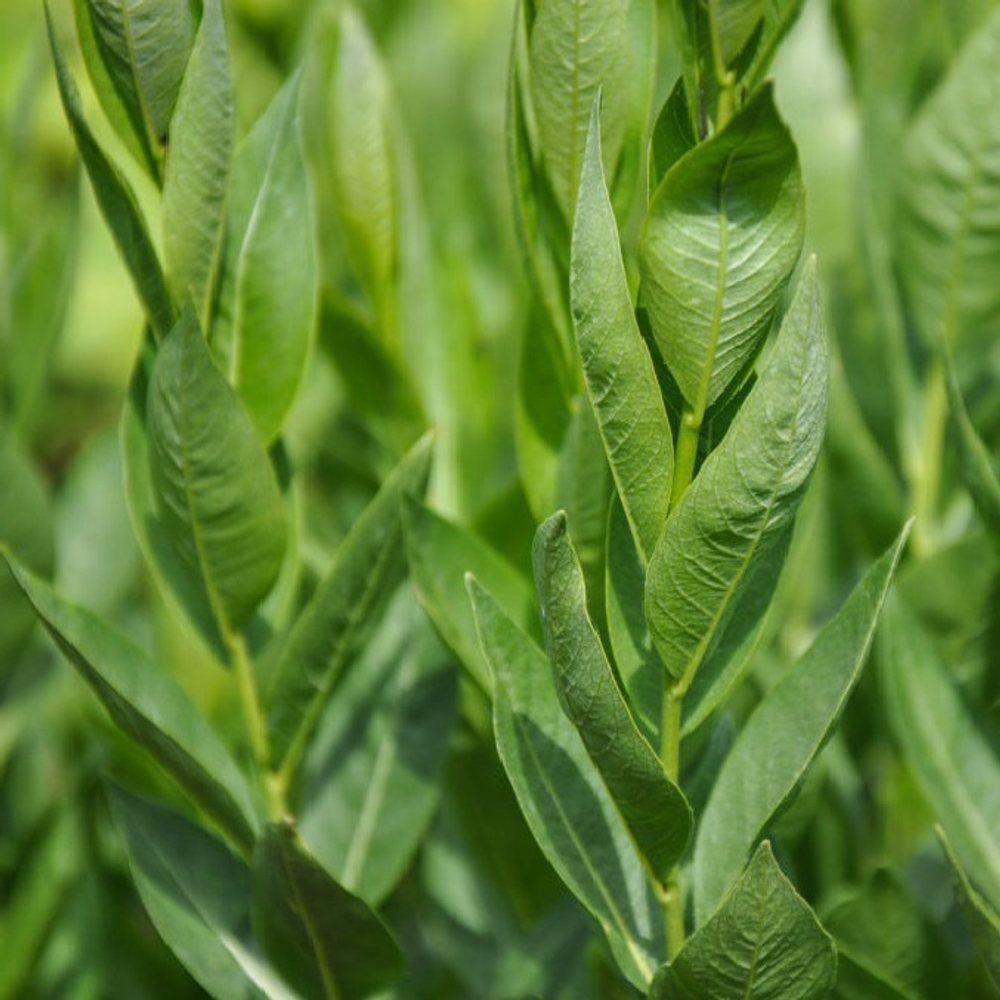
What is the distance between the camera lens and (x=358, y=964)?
667 mm

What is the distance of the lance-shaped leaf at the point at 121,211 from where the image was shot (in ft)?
2.01

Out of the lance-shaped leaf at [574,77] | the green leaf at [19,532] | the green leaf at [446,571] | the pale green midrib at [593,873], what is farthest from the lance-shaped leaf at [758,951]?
the green leaf at [19,532]

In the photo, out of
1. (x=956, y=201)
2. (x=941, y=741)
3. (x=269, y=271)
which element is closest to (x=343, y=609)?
(x=269, y=271)

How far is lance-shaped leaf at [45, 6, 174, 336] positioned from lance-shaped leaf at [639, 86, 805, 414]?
21cm

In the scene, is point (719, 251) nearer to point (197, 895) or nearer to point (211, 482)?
point (211, 482)

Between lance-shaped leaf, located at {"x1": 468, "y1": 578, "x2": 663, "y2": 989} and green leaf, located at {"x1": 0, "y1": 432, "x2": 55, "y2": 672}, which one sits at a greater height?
lance-shaped leaf, located at {"x1": 468, "y1": 578, "x2": 663, "y2": 989}

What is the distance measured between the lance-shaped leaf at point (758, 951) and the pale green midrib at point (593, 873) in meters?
0.04

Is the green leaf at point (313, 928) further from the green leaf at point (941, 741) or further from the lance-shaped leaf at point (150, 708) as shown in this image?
the green leaf at point (941, 741)

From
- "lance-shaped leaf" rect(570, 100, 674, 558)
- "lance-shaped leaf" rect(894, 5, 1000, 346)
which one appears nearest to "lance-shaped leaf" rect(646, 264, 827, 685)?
"lance-shaped leaf" rect(570, 100, 674, 558)

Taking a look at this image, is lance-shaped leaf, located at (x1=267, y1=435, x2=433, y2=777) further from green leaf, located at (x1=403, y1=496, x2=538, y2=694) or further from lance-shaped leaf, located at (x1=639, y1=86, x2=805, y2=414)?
lance-shaped leaf, located at (x1=639, y1=86, x2=805, y2=414)

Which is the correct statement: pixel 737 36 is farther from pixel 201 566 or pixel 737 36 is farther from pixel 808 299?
pixel 201 566

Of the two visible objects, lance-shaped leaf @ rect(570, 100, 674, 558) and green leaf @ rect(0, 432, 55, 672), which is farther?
green leaf @ rect(0, 432, 55, 672)

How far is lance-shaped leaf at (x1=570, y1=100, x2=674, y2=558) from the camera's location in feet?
1.74

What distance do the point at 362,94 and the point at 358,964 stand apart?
44cm
